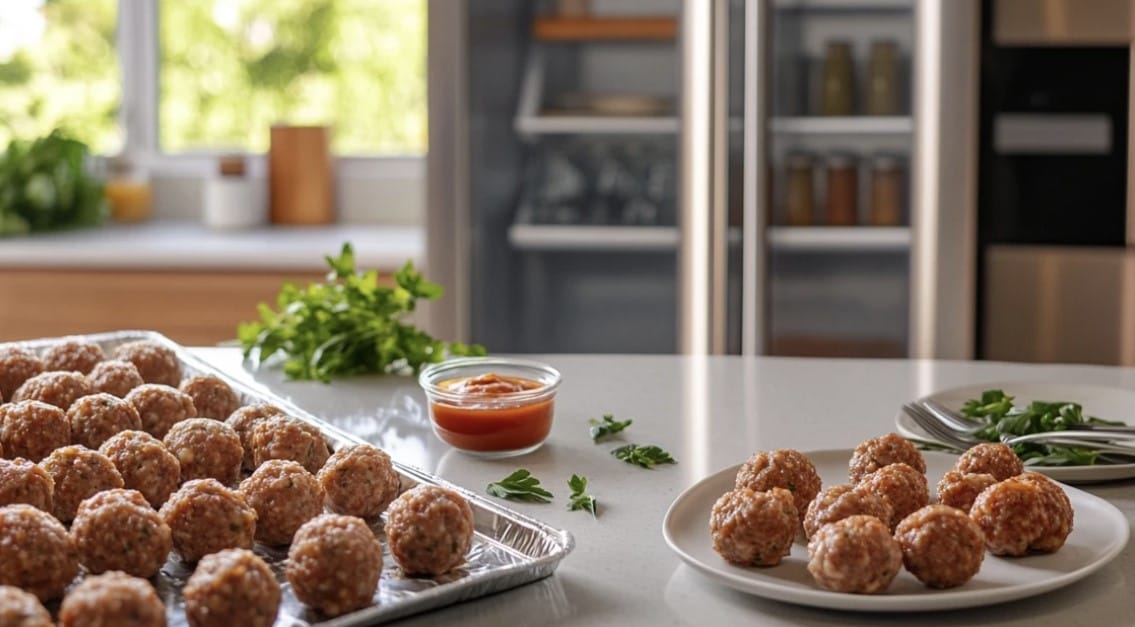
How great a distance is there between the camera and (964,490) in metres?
1.30

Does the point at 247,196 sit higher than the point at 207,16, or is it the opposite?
the point at 207,16

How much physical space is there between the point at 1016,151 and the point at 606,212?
3.01ft

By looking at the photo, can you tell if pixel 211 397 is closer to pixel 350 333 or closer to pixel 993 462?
pixel 350 333

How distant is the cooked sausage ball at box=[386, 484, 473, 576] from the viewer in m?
1.19

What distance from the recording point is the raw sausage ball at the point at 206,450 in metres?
1.43

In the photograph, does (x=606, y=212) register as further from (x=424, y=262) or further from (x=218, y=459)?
(x=218, y=459)

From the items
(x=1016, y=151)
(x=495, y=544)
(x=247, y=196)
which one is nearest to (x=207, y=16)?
(x=247, y=196)

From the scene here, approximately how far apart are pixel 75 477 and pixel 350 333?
2.51 feet

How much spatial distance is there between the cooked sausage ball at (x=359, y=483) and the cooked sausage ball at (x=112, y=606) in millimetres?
324

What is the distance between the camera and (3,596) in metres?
1.00

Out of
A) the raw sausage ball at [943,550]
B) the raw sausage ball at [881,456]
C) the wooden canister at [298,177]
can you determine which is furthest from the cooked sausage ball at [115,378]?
the wooden canister at [298,177]

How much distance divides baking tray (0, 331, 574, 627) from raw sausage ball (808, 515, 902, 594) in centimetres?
21

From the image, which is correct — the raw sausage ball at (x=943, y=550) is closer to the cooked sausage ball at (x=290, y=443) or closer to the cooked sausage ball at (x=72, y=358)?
the cooked sausage ball at (x=290, y=443)

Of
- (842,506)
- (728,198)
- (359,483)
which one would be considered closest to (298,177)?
(728,198)
